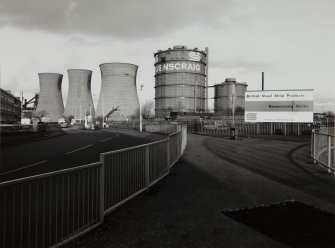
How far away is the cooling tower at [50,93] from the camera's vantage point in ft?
312

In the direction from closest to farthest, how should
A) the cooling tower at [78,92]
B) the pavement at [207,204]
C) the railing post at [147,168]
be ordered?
the pavement at [207,204] → the railing post at [147,168] → the cooling tower at [78,92]

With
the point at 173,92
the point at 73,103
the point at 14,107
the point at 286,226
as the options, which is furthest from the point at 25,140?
the point at 14,107

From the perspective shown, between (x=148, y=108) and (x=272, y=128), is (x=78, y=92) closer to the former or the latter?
(x=148, y=108)

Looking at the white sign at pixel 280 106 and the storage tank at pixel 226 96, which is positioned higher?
the storage tank at pixel 226 96

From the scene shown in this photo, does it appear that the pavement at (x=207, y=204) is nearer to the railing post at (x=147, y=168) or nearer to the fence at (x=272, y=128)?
the railing post at (x=147, y=168)

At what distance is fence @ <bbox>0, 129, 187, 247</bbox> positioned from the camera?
3688mm

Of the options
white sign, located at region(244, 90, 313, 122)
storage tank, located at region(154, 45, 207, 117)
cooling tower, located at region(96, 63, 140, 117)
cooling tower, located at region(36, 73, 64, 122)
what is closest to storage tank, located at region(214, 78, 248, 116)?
storage tank, located at region(154, 45, 207, 117)

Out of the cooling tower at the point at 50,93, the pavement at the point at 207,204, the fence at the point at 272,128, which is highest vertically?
the cooling tower at the point at 50,93

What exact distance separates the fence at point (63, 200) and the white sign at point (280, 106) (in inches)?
1209

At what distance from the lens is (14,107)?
446ft

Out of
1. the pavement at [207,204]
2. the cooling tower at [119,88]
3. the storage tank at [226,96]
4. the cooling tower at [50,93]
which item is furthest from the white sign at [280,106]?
the storage tank at [226,96]

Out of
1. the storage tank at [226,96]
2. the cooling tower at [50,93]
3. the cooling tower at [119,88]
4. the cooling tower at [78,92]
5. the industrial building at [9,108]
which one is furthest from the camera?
the storage tank at [226,96]

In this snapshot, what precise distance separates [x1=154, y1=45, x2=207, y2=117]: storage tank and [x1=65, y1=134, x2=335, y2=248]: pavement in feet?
306

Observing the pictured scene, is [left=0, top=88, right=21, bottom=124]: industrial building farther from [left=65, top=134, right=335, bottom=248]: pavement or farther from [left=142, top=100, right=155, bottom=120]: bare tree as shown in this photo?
[left=65, top=134, right=335, bottom=248]: pavement
